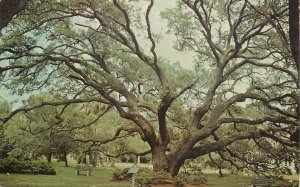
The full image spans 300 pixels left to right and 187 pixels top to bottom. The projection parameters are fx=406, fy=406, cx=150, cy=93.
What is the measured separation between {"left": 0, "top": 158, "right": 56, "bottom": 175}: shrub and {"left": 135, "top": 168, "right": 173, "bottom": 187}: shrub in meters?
3.76

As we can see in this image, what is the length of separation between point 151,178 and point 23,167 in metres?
4.44

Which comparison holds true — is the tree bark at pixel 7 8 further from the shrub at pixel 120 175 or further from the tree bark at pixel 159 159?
the shrub at pixel 120 175

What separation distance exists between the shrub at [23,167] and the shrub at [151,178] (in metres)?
3.76

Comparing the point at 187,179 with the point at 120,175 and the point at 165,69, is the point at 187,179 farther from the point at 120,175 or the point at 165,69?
the point at 165,69

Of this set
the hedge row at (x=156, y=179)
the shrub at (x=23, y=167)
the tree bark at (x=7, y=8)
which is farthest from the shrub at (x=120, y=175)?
the tree bark at (x=7, y=8)

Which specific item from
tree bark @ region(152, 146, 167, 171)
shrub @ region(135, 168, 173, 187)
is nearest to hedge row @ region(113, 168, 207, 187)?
shrub @ region(135, 168, 173, 187)

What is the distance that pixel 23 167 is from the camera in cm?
1077

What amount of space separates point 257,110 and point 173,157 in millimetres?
2428

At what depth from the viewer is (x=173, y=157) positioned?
869 centimetres

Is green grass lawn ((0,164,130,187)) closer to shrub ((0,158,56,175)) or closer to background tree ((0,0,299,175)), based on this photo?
shrub ((0,158,56,175))

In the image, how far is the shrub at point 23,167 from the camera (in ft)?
34.4

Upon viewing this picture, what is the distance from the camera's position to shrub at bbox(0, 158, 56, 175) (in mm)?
10500

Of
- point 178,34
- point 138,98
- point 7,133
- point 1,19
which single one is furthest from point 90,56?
point 1,19

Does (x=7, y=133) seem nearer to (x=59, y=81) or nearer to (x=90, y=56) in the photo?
(x=59, y=81)
